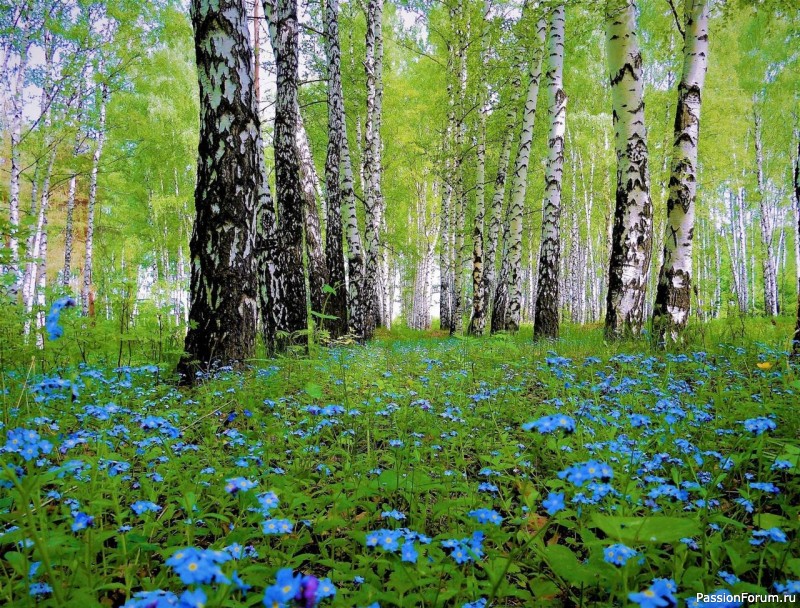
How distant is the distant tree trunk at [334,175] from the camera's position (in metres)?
9.32

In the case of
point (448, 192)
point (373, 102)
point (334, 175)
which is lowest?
point (334, 175)

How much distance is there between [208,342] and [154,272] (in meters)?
27.2

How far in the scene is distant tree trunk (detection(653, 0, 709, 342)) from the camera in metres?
5.76

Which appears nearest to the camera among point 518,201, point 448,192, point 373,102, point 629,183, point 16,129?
point 629,183

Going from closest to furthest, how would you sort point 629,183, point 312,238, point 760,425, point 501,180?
point 760,425 → point 629,183 → point 312,238 → point 501,180

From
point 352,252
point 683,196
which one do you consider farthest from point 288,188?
point 683,196

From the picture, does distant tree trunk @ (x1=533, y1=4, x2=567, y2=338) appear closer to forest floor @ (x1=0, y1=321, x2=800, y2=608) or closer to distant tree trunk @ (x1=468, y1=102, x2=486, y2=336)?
distant tree trunk @ (x1=468, y1=102, x2=486, y2=336)

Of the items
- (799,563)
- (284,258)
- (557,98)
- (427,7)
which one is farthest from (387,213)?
(799,563)

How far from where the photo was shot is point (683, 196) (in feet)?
19.0

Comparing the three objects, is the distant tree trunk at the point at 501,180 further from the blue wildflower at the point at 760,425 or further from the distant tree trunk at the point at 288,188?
the blue wildflower at the point at 760,425

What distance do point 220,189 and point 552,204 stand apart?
262 inches

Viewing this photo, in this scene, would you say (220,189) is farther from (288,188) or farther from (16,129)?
(16,129)

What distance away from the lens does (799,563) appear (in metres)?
1.33

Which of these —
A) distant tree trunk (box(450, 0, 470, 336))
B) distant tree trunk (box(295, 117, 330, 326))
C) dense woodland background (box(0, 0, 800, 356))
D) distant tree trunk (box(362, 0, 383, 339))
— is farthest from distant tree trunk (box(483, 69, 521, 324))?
distant tree trunk (box(295, 117, 330, 326))
